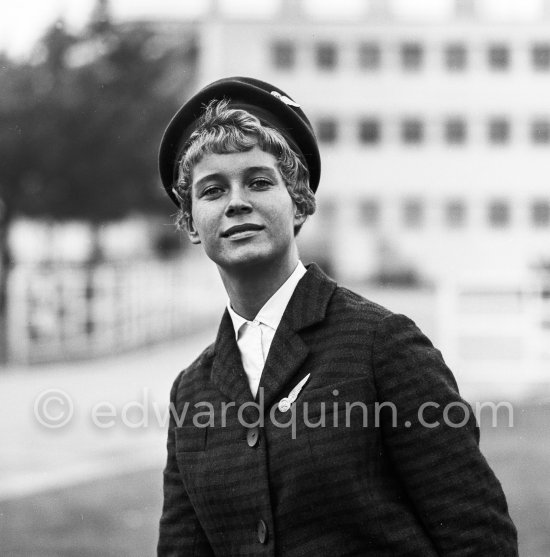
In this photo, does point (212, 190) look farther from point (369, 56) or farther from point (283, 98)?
point (369, 56)

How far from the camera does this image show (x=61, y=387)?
412 inches

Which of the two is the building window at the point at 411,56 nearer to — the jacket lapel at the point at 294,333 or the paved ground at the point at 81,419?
the paved ground at the point at 81,419

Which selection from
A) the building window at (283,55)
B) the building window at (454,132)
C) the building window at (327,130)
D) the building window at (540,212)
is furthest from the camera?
the building window at (327,130)

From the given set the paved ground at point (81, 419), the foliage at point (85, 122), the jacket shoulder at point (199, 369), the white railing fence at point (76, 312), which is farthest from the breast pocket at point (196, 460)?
the foliage at point (85, 122)

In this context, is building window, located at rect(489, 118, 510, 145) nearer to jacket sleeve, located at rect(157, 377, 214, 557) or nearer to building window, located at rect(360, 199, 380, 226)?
building window, located at rect(360, 199, 380, 226)

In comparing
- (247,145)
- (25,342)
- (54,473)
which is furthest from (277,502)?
(25,342)

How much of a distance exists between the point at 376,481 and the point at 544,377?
9.62 m

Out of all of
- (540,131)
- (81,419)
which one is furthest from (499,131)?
(81,419)

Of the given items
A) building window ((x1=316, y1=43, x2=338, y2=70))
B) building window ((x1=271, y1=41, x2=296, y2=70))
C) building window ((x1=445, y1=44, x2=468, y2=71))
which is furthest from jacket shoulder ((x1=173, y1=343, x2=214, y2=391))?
building window ((x1=316, y1=43, x2=338, y2=70))

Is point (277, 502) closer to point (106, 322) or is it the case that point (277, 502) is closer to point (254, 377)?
point (254, 377)

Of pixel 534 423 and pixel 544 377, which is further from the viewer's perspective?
pixel 544 377

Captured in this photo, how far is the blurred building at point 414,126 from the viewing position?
39562mm

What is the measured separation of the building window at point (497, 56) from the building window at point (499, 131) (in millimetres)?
2190

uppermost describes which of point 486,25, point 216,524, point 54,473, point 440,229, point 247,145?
point 486,25
